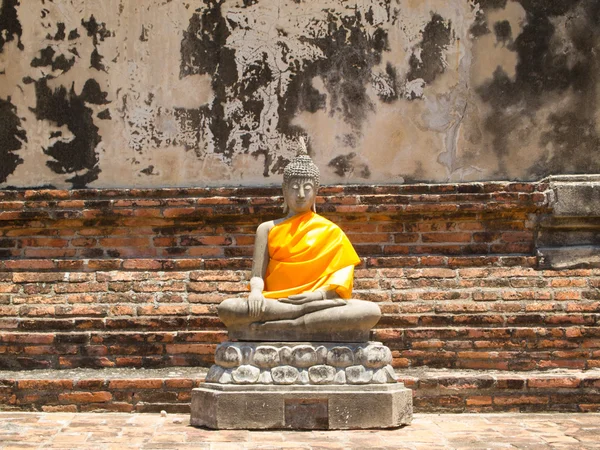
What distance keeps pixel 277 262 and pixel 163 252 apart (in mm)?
1500

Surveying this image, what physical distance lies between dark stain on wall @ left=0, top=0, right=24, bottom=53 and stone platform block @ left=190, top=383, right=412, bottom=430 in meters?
3.68

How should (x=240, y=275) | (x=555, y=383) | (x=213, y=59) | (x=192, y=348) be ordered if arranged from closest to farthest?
1. (x=555, y=383)
2. (x=192, y=348)
3. (x=240, y=275)
4. (x=213, y=59)

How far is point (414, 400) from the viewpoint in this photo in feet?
19.1

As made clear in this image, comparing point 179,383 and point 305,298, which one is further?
point 179,383

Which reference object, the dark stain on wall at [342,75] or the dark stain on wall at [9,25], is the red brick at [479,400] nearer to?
the dark stain on wall at [342,75]

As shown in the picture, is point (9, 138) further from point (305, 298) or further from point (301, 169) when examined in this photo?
point (305, 298)

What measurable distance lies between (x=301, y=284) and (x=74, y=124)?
2703 millimetres

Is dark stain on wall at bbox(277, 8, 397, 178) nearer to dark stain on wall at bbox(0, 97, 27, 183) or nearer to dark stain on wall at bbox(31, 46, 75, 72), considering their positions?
dark stain on wall at bbox(31, 46, 75, 72)

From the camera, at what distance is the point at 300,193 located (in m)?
5.53

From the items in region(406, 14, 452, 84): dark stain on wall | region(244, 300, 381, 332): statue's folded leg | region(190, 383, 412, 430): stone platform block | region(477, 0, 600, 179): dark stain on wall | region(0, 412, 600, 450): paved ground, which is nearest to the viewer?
region(0, 412, 600, 450): paved ground

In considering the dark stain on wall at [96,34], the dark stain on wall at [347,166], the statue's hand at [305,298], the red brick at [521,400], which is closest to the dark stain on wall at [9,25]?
the dark stain on wall at [96,34]

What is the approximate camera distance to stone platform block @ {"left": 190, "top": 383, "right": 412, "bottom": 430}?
5.00 meters

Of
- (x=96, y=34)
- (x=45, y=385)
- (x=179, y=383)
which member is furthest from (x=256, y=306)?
(x=96, y=34)

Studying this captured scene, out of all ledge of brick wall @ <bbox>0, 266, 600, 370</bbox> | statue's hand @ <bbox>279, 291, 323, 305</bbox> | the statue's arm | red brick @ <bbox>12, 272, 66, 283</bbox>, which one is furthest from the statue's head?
red brick @ <bbox>12, 272, 66, 283</bbox>
